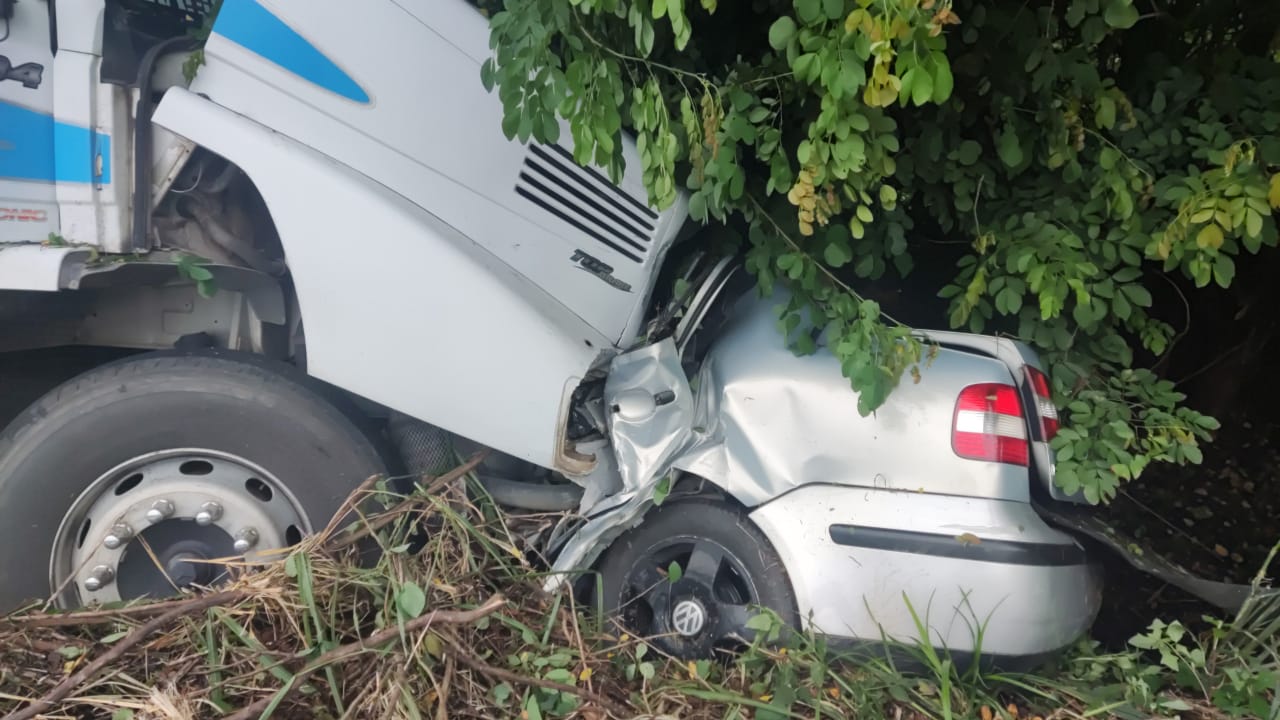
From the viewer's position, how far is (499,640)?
238 cm

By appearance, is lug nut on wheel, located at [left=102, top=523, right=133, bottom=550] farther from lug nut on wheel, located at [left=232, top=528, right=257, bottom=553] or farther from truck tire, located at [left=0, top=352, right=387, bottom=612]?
lug nut on wheel, located at [left=232, top=528, right=257, bottom=553]

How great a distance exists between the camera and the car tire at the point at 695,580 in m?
2.32

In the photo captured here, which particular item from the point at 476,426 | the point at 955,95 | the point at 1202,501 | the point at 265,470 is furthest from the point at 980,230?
the point at 1202,501

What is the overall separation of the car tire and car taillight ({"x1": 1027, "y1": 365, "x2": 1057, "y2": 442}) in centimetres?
89

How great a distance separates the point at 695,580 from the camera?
2393mm

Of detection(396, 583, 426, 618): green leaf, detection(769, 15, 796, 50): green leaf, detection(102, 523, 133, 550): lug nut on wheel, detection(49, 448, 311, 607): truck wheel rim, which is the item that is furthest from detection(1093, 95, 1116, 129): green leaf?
detection(102, 523, 133, 550): lug nut on wheel

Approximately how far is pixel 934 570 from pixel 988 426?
444mm

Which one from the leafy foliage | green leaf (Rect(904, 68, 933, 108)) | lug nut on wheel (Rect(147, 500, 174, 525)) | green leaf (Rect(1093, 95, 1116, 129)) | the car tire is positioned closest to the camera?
green leaf (Rect(904, 68, 933, 108))

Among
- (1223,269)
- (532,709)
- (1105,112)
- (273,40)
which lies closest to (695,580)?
(532,709)

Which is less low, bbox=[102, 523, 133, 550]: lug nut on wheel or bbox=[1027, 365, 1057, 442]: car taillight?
bbox=[1027, 365, 1057, 442]: car taillight

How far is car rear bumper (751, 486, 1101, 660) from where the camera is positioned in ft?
6.91

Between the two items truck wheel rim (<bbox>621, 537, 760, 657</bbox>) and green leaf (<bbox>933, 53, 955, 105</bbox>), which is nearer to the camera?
green leaf (<bbox>933, 53, 955, 105</bbox>)

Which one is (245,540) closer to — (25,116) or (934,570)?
(25,116)

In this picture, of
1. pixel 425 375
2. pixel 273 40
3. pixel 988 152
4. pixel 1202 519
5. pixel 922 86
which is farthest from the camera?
pixel 1202 519
